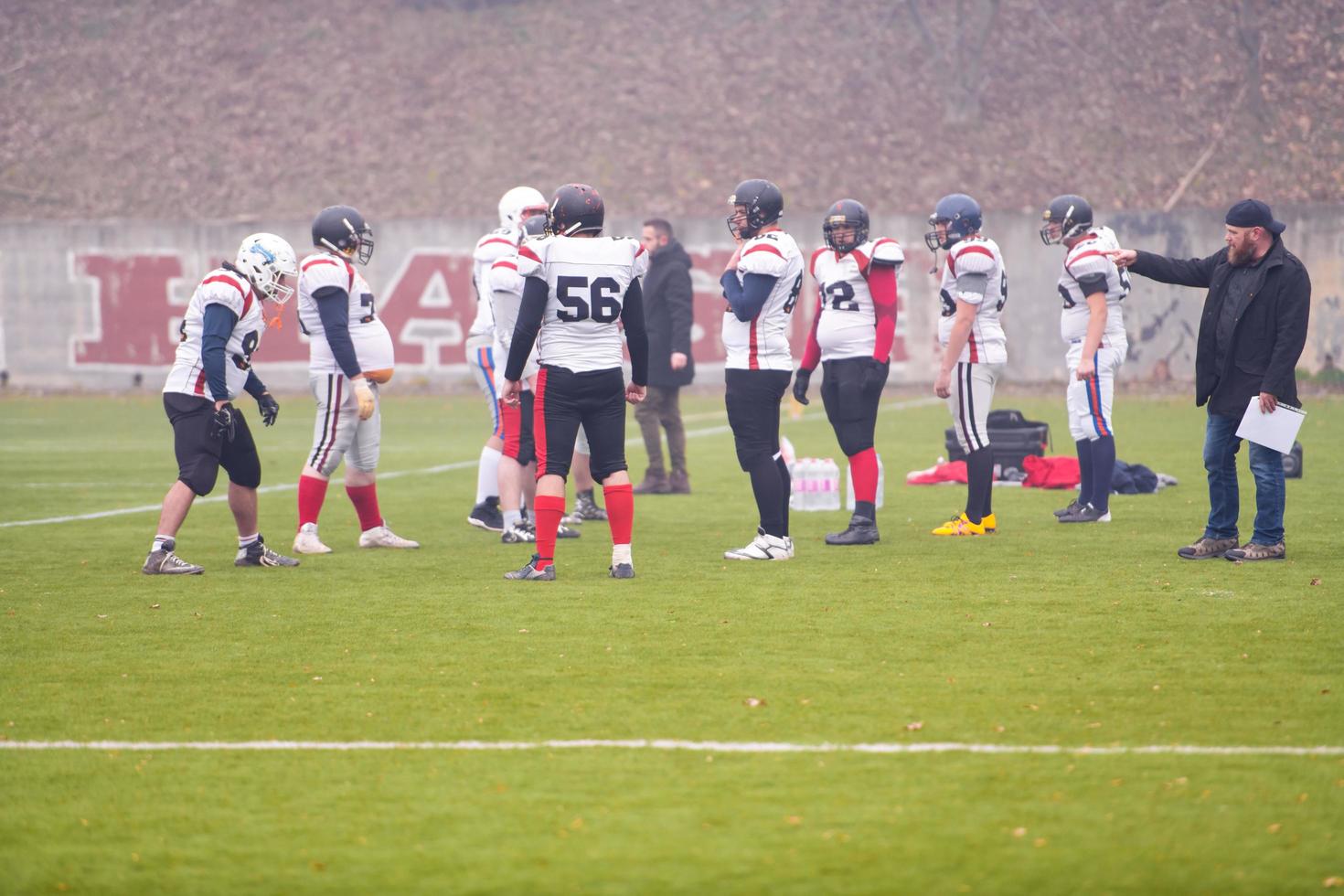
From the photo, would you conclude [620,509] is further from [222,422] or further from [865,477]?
[222,422]

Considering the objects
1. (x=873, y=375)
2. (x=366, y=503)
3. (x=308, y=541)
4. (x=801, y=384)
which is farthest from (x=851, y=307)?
(x=308, y=541)

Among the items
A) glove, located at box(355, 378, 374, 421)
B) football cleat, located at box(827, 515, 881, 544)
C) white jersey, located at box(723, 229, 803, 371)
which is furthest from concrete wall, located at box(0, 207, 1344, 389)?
white jersey, located at box(723, 229, 803, 371)

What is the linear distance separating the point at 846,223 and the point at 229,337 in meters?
3.78

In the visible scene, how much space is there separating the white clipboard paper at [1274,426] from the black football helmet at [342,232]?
5.20 metres

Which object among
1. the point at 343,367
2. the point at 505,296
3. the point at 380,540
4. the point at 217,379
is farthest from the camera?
the point at 505,296

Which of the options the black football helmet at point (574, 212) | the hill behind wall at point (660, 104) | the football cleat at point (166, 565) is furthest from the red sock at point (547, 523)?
the hill behind wall at point (660, 104)

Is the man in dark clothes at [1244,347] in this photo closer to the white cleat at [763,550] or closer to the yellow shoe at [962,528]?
the yellow shoe at [962,528]

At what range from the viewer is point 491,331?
10.7 metres

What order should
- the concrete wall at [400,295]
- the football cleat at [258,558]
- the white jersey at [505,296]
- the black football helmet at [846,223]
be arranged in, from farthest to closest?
the concrete wall at [400,295] → the white jersey at [505,296] → the black football helmet at [846,223] → the football cleat at [258,558]

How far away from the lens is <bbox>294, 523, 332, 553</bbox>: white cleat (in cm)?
971

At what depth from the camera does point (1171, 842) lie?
412cm

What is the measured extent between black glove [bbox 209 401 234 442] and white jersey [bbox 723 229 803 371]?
9.47 feet

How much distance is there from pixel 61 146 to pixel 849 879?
3085cm

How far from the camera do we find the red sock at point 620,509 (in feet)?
27.7
